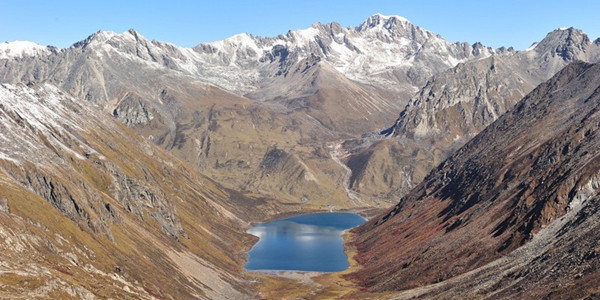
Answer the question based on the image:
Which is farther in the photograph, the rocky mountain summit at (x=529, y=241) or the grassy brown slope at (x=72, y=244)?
the grassy brown slope at (x=72, y=244)

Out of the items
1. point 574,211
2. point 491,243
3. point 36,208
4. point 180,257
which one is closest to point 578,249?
point 574,211

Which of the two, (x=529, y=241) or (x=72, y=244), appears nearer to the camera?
(x=72, y=244)

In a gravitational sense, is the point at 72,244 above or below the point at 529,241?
above

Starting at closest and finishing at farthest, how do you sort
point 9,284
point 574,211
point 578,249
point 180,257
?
point 9,284
point 578,249
point 574,211
point 180,257

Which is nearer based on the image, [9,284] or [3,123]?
[9,284]

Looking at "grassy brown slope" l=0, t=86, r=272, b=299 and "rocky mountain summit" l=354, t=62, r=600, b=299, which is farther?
"grassy brown slope" l=0, t=86, r=272, b=299

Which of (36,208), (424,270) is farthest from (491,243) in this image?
(36,208)

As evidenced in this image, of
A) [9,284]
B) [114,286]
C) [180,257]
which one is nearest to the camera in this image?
[9,284]

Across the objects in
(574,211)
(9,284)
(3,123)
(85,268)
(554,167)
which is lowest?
(9,284)

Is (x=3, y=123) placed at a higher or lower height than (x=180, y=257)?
higher

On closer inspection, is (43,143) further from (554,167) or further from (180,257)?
(554,167)

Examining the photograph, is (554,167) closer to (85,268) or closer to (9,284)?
(85,268)
